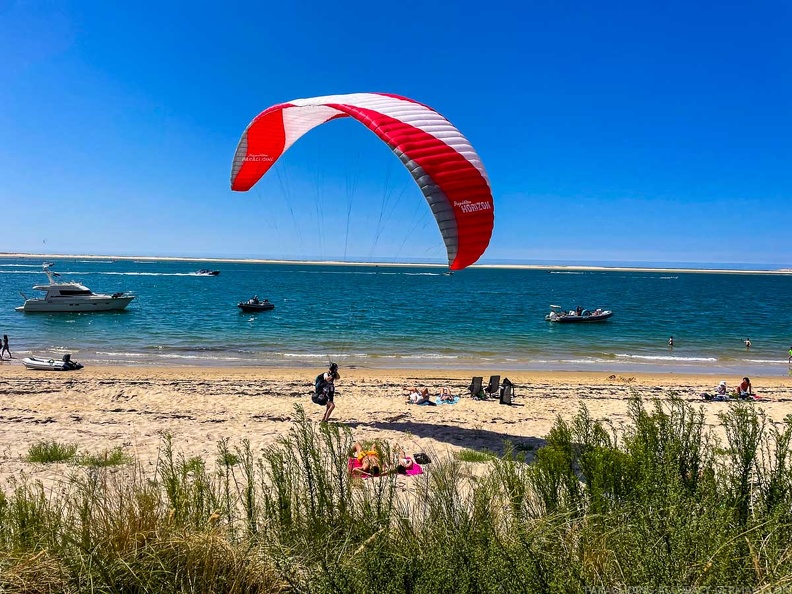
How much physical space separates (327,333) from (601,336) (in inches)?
700

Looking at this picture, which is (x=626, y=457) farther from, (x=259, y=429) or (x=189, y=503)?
(x=259, y=429)

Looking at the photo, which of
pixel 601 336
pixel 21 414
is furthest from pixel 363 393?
pixel 601 336

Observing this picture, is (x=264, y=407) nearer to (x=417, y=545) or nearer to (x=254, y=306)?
(x=417, y=545)

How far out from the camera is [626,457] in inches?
161

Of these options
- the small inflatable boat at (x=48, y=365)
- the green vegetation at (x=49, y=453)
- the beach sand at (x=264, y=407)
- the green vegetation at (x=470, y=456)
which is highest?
the green vegetation at (x=470, y=456)

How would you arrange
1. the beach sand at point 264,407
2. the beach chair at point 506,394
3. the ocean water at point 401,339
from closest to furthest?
1. the beach sand at point 264,407
2. the beach chair at point 506,394
3. the ocean water at point 401,339

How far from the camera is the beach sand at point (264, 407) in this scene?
8953 mm

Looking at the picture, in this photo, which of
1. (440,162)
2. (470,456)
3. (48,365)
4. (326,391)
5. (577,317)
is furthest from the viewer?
(577,317)

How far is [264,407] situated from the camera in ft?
40.3

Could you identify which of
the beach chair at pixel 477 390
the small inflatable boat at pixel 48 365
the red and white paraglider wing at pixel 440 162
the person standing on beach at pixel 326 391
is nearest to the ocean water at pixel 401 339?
the small inflatable boat at pixel 48 365

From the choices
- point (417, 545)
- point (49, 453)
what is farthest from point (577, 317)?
point (417, 545)

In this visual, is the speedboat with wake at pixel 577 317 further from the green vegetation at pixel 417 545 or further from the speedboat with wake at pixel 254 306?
the green vegetation at pixel 417 545

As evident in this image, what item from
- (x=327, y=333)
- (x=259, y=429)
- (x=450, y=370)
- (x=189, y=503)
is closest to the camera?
(x=189, y=503)

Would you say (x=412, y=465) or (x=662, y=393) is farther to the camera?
(x=662, y=393)
